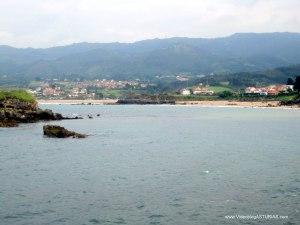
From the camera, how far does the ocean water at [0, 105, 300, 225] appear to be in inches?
1310

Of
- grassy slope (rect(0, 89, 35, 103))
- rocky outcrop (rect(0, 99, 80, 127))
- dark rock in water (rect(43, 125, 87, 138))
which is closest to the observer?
dark rock in water (rect(43, 125, 87, 138))

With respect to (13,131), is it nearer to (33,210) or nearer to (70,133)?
(70,133)

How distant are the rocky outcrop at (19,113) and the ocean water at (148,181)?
1340 inches

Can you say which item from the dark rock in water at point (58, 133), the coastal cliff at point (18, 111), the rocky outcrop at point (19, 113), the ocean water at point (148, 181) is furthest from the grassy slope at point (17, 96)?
the ocean water at point (148, 181)

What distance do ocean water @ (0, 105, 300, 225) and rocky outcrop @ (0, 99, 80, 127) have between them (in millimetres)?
34048

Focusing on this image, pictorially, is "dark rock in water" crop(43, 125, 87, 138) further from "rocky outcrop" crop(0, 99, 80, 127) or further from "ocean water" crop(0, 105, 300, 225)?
"rocky outcrop" crop(0, 99, 80, 127)

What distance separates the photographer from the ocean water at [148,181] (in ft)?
109

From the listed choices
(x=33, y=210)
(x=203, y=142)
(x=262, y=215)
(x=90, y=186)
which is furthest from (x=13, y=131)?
(x=262, y=215)

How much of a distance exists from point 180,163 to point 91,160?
1081cm

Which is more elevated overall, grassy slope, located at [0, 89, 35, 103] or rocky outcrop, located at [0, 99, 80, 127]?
grassy slope, located at [0, 89, 35, 103]

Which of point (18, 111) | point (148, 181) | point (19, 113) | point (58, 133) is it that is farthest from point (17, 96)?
point (148, 181)

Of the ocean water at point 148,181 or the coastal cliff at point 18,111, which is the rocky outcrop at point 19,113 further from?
the ocean water at point 148,181

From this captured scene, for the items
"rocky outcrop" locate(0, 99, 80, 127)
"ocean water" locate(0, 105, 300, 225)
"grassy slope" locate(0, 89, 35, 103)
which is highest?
"grassy slope" locate(0, 89, 35, 103)

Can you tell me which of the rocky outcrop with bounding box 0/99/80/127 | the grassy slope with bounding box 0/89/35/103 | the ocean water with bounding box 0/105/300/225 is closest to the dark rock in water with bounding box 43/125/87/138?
the ocean water with bounding box 0/105/300/225
